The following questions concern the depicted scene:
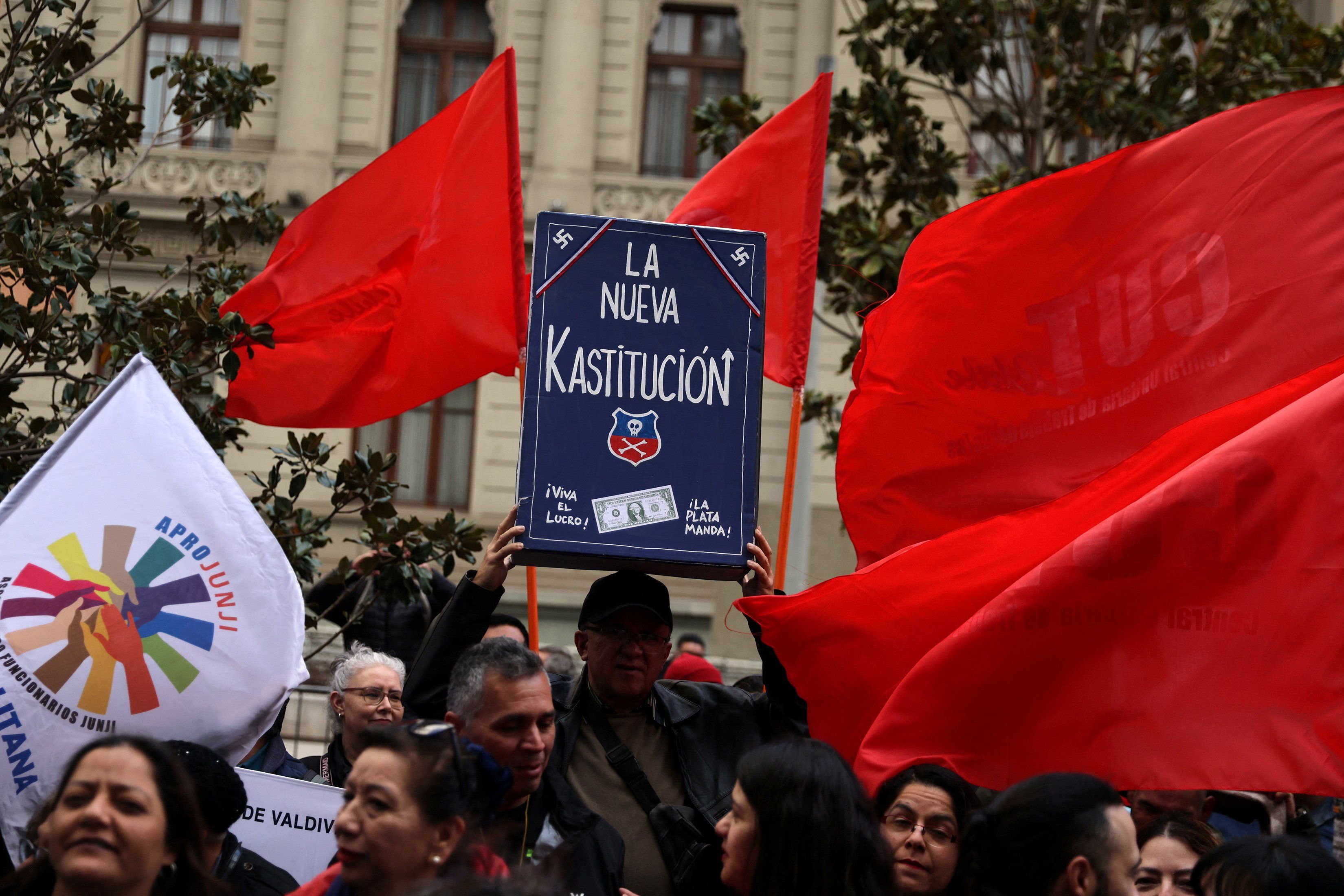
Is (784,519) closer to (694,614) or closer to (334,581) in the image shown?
(334,581)

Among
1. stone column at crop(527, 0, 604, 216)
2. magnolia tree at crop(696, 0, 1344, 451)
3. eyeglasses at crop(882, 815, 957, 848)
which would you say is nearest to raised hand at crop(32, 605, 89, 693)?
eyeglasses at crop(882, 815, 957, 848)

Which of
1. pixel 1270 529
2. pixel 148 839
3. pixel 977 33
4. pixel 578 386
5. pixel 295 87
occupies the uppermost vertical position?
pixel 295 87

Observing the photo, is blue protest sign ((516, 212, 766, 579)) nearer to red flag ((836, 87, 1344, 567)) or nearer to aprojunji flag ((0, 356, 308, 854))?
aprojunji flag ((0, 356, 308, 854))

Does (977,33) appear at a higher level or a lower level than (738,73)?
lower

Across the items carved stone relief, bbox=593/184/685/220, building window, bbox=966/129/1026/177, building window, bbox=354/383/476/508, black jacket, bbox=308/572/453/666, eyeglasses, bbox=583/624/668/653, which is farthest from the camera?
building window, bbox=354/383/476/508

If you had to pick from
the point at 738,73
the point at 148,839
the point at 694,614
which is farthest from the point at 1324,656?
the point at 738,73

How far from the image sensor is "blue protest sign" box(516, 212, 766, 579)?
4.39m

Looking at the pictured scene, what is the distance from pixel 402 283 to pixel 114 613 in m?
2.70

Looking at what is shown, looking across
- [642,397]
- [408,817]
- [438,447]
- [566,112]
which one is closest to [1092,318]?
[642,397]

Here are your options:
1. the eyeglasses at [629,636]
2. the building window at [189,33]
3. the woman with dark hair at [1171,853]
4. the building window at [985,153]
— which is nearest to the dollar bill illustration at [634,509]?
the eyeglasses at [629,636]

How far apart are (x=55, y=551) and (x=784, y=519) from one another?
8.73 feet

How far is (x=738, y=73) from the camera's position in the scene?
18109mm

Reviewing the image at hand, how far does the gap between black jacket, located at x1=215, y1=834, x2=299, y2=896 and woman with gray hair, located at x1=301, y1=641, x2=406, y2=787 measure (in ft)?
3.85

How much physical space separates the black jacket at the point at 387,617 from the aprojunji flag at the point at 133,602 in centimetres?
359
